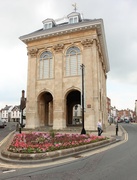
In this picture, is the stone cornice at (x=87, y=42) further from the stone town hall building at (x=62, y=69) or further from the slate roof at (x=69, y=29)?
the slate roof at (x=69, y=29)

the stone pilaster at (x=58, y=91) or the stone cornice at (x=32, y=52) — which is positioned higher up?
the stone cornice at (x=32, y=52)

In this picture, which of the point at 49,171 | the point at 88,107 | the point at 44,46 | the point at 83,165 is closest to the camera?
the point at 49,171

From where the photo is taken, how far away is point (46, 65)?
28.8 meters

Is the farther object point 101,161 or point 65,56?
point 65,56

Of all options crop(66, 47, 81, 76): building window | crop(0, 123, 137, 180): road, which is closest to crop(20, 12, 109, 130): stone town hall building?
crop(66, 47, 81, 76): building window

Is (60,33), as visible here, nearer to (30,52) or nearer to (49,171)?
(30,52)

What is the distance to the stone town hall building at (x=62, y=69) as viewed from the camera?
25.3 m

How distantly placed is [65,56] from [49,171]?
2241 centimetres

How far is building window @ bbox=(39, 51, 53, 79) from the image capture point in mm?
28312

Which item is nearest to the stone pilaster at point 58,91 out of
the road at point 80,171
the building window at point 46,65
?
the building window at point 46,65

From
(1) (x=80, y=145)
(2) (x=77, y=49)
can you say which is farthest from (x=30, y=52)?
(1) (x=80, y=145)

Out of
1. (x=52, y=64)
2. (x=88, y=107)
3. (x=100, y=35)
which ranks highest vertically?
(x=100, y=35)

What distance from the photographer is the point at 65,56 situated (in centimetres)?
2764

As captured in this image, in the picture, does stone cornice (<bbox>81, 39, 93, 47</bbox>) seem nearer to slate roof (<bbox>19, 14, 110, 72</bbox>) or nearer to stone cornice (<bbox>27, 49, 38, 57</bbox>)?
slate roof (<bbox>19, 14, 110, 72</bbox>)
